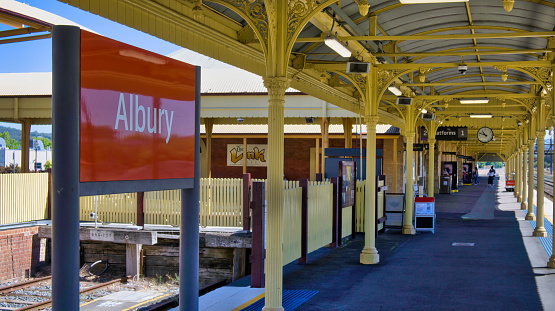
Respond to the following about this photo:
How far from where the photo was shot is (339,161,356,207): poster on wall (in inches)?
610

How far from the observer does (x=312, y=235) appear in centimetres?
1309

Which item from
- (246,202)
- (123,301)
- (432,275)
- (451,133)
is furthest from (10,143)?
(432,275)

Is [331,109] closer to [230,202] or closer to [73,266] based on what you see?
[230,202]

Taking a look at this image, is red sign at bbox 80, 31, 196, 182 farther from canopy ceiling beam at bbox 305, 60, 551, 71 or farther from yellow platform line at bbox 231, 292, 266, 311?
canopy ceiling beam at bbox 305, 60, 551, 71

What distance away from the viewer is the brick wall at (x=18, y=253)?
13.9 meters

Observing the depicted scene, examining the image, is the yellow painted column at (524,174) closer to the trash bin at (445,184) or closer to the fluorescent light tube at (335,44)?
the trash bin at (445,184)

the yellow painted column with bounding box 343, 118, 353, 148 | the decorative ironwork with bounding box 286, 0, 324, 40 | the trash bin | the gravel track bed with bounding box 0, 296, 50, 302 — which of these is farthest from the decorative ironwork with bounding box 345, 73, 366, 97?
the trash bin

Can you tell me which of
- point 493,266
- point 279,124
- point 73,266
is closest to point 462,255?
point 493,266

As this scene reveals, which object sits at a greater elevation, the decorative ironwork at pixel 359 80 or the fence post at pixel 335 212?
the decorative ironwork at pixel 359 80

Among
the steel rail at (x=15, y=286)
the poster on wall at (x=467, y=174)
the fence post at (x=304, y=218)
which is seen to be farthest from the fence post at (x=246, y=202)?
the poster on wall at (x=467, y=174)

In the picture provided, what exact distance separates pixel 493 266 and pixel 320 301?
5107mm

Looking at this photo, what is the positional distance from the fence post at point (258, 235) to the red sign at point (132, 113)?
251 inches

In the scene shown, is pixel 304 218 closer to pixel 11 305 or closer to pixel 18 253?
pixel 11 305

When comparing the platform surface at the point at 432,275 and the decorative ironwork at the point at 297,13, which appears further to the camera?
the platform surface at the point at 432,275
